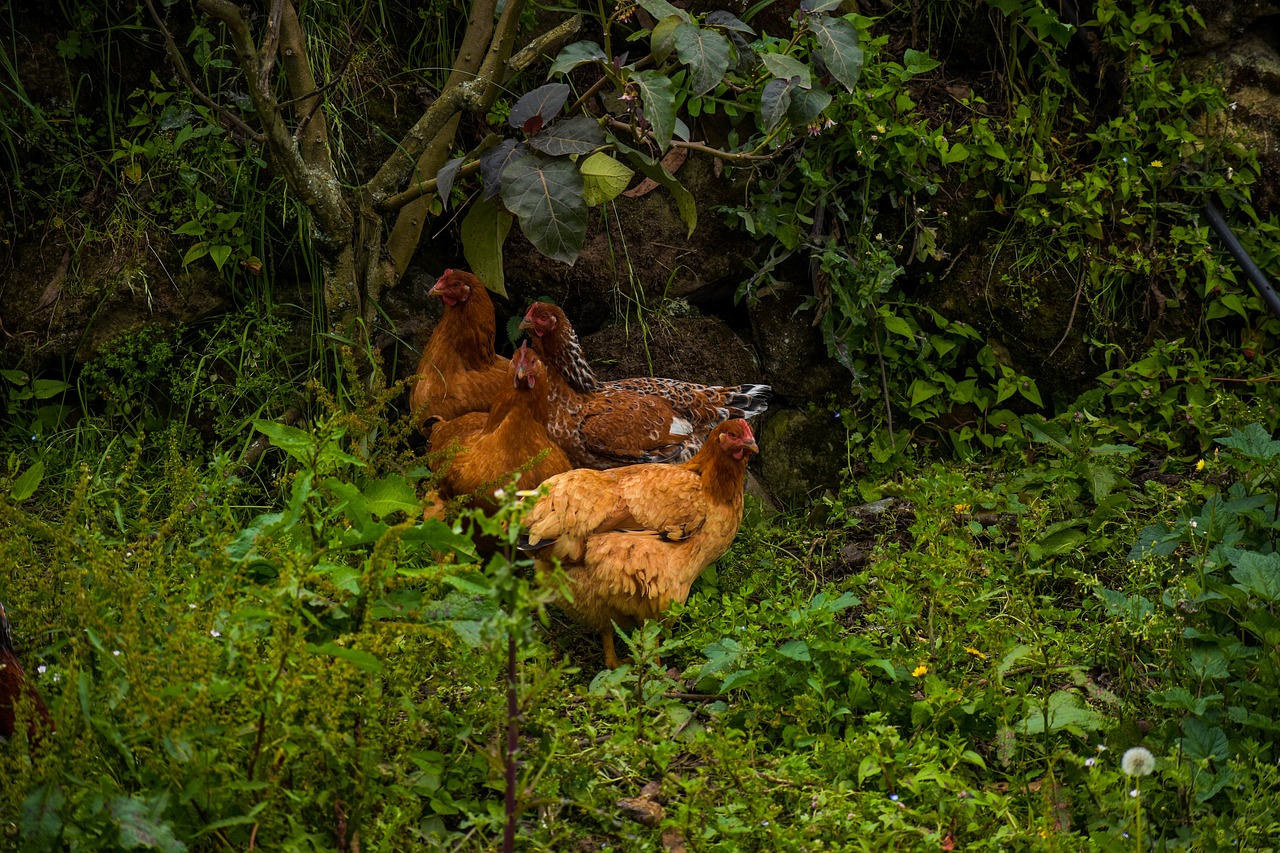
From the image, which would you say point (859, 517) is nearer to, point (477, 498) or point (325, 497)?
point (477, 498)

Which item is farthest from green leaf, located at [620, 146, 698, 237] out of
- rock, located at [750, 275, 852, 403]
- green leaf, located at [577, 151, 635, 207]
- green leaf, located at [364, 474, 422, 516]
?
green leaf, located at [364, 474, 422, 516]

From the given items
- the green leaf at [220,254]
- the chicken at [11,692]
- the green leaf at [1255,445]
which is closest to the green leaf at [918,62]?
the green leaf at [1255,445]

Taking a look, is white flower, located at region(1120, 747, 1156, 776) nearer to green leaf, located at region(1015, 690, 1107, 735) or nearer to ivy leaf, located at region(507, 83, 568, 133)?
green leaf, located at region(1015, 690, 1107, 735)

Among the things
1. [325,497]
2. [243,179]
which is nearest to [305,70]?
[243,179]

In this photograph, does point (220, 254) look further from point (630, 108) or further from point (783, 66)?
point (783, 66)

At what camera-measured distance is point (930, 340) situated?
4879 millimetres

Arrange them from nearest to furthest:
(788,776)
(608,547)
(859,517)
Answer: (788,776), (608,547), (859,517)

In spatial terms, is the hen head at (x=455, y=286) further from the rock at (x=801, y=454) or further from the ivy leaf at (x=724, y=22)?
the rock at (x=801, y=454)

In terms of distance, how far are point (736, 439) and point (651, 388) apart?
82 cm

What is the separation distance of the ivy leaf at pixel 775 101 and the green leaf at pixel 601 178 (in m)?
0.52

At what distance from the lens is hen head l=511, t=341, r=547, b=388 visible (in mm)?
4016

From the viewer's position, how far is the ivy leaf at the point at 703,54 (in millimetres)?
3484

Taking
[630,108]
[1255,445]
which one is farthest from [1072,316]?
[630,108]

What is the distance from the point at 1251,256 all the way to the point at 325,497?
4211 millimetres
